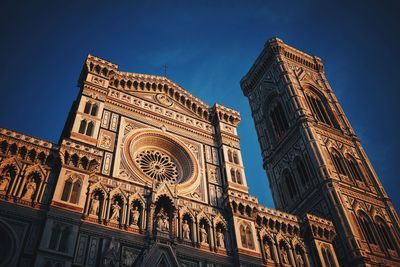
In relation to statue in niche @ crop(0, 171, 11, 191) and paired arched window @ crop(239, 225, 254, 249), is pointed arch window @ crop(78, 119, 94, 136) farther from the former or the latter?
paired arched window @ crop(239, 225, 254, 249)

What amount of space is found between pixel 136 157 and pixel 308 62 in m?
24.9

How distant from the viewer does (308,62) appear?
126 feet

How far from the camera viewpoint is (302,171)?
27688 millimetres

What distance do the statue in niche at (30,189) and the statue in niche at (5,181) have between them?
64cm

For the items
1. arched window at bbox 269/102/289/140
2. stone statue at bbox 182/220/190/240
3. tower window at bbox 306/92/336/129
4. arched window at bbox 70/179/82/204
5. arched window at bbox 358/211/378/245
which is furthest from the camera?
arched window at bbox 269/102/289/140

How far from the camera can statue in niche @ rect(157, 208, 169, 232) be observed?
51.2 ft

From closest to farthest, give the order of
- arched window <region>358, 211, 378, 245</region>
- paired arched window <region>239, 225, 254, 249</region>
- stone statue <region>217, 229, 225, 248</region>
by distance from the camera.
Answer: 1. stone statue <region>217, 229, 225, 248</region>
2. paired arched window <region>239, 225, 254, 249</region>
3. arched window <region>358, 211, 378, 245</region>

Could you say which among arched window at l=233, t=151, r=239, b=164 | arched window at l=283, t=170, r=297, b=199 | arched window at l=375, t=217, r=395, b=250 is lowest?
arched window at l=375, t=217, r=395, b=250

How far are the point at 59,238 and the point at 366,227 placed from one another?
17706 mm

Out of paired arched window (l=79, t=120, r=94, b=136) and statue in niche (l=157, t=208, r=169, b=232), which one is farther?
paired arched window (l=79, t=120, r=94, b=136)

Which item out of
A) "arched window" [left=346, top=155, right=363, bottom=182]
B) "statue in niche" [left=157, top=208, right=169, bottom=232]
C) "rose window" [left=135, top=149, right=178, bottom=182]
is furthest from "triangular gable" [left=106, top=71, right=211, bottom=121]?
"arched window" [left=346, top=155, right=363, bottom=182]

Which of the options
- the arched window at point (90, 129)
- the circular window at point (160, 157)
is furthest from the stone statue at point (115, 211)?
the arched window at point (90, 129)

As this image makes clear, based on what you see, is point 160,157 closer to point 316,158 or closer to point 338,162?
point 316,158

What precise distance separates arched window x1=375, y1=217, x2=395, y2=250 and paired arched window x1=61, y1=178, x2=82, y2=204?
17.5 meters
